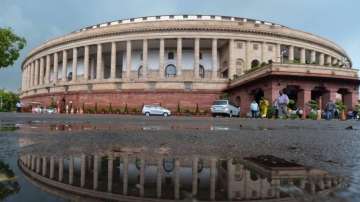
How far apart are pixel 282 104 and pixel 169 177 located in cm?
2460

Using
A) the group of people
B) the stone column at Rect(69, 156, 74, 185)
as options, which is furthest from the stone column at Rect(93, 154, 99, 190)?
the group of people

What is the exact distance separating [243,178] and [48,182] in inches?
56.9

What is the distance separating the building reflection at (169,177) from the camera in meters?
2.34

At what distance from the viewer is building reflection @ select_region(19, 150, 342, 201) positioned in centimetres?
234

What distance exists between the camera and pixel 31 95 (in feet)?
231

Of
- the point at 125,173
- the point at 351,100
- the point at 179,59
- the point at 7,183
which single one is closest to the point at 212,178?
the point at 125,173

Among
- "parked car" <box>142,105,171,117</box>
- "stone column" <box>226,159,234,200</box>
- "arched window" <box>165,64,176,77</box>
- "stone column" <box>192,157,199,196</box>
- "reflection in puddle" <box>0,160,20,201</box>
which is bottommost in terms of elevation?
"stone column" <box>226,159,234,200</box>

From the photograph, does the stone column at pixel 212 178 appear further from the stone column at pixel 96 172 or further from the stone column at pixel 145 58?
the stone column at pixel 145 58

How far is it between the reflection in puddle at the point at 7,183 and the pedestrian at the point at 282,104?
961 inches

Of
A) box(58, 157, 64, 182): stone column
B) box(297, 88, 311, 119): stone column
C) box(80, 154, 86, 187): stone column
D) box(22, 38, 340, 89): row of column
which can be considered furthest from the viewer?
box(22, 38, 340, 89): row of column

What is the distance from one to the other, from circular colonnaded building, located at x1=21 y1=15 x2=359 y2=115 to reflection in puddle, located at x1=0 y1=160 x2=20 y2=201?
3857 cm

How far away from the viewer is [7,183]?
97.5 inches

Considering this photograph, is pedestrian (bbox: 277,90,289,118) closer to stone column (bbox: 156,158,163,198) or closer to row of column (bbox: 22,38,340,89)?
stone column (bbox: 156,158,163,198)

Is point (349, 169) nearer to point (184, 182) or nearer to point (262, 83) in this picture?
point (184, 182)
